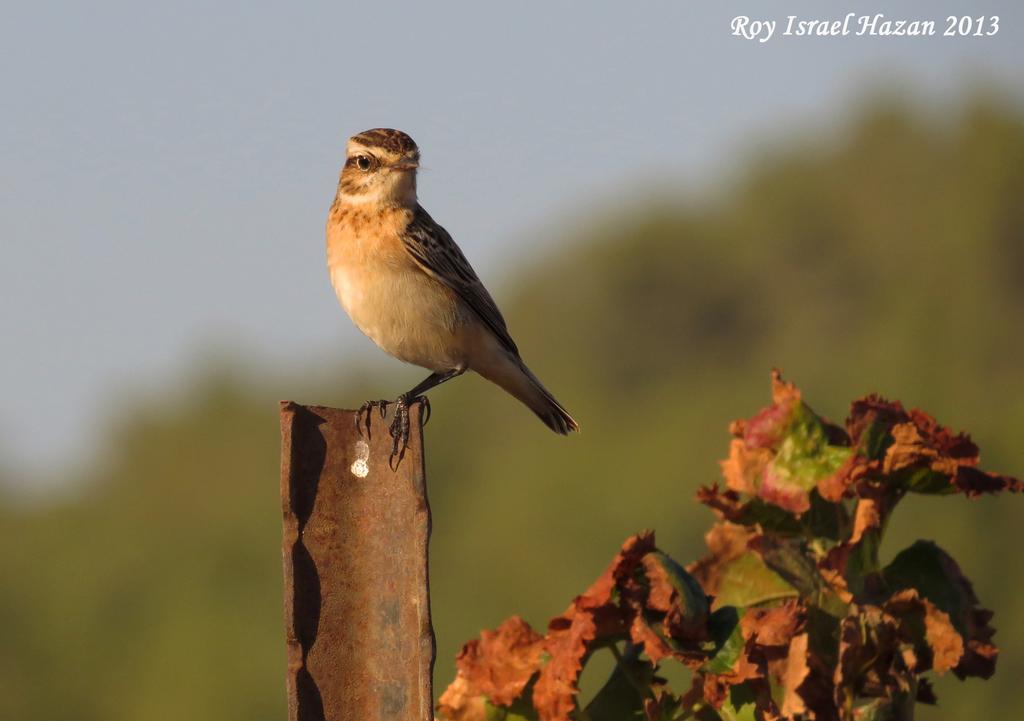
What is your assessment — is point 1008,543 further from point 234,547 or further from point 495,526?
point 234,547

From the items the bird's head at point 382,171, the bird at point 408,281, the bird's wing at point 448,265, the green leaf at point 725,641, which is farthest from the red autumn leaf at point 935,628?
the bird's head at point 382,171

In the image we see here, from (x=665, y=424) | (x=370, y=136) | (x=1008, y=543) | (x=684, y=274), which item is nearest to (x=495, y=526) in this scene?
(x=665, y=424)

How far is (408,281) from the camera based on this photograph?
961 centimetres

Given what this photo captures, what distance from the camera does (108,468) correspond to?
81.1 meters

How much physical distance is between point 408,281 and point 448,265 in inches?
19.8

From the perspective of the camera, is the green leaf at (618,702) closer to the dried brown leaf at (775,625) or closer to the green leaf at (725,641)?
the green leaf at (725,641)

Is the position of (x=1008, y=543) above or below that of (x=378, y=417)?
below

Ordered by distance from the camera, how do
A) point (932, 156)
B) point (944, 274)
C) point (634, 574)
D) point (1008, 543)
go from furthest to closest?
point (932, 156), point (944, 274), point (1008, 543), point (634, 574)

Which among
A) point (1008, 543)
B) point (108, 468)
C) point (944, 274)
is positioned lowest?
point (108, 468)

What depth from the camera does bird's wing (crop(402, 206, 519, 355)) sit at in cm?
983

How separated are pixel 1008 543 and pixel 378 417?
3952cm

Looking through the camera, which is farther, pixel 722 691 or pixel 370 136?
pixel 370 136

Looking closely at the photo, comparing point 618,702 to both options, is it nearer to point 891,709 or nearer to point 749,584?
point 749,584

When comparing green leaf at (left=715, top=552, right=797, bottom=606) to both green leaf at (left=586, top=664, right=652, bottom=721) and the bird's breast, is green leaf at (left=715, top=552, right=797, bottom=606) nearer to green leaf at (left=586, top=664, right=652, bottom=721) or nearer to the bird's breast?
green leaf at (left=586, top=664, right=652, bottom=721)
